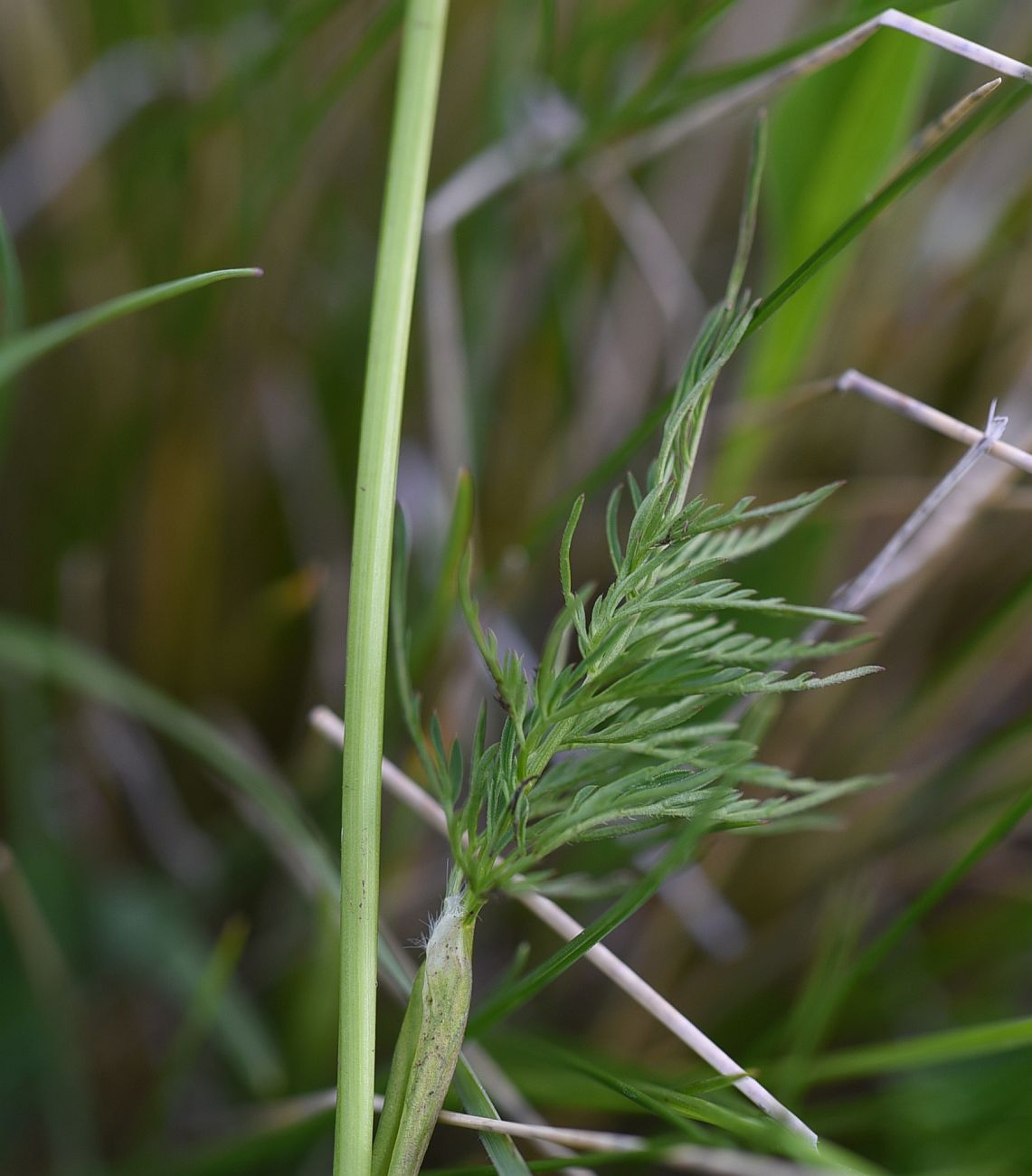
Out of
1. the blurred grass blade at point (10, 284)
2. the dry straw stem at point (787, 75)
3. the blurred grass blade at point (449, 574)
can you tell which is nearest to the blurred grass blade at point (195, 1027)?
the blurred grass blade at point (449, 574)

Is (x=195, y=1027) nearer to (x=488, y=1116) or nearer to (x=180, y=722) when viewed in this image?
(x=180, y=722)

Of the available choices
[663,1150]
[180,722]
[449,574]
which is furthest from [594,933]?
[180,722]

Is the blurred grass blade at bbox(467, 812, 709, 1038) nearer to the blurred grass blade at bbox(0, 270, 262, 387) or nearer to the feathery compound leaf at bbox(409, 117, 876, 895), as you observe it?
the feathery compound leaf at bbox(409, 117, 876, 895)

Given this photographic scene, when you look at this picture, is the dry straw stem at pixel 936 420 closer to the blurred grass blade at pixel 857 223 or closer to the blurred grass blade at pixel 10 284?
the blurred grass blade at pixel 857 223

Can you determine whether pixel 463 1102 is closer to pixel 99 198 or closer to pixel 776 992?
pixel 776 992

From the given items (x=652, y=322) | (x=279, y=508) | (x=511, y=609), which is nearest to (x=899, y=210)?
(x=652, y=322)

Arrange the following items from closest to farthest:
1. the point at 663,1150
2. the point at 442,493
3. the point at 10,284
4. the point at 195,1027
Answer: the point at 663,1150, the point at 10,284, the point at 195,1027, the point at 442,493
